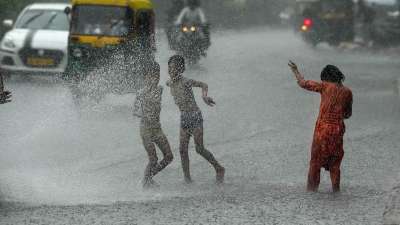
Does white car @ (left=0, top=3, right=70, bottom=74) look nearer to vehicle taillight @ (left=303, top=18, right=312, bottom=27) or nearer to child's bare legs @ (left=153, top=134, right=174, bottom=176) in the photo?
child's bare legs @ (left=153, top=134, right=174, bottom=176)

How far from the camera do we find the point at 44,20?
21.3 metres

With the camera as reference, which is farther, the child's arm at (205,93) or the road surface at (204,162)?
the child's arm at (205,93)

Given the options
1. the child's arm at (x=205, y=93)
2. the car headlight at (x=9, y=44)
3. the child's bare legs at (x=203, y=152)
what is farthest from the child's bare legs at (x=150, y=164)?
the car headlight at (x=9, y=44)

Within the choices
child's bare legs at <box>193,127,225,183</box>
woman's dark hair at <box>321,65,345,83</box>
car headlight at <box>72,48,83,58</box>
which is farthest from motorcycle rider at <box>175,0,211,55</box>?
woman's dark hair at <box>321,65,345,83</box>

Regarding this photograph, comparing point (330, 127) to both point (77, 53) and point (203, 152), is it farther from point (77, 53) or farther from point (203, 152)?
point (77, 53)

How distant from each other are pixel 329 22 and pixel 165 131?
2087cm

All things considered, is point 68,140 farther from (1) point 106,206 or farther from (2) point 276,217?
(2) point 276,217

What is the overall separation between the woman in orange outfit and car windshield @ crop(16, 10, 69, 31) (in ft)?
40.0

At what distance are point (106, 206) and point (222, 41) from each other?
30.5 m

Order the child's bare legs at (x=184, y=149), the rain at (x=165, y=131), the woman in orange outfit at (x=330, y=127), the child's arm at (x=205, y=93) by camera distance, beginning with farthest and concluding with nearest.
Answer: the child's bare legs at (x=184, y=149)
the child's arm at (x=205, y=93)
the woman in orange outfit at (x=330, y=127)
the rain at (x=165, y=131)

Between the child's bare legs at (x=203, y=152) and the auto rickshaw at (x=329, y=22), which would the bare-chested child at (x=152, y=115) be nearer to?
the child's bare legs at (x=203, y=152)

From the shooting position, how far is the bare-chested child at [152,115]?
10.0 meters

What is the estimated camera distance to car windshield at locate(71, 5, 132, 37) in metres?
17.5

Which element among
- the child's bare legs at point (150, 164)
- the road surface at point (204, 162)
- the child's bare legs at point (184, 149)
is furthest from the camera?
the child's bare legs at point (184, 149)
